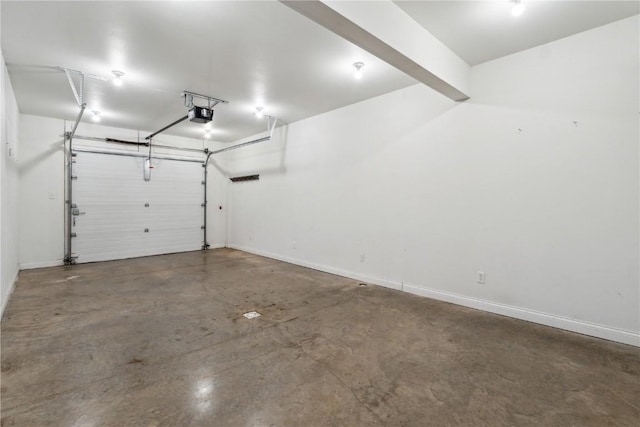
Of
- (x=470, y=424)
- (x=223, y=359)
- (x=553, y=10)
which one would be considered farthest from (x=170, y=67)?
(x=470, y=424)

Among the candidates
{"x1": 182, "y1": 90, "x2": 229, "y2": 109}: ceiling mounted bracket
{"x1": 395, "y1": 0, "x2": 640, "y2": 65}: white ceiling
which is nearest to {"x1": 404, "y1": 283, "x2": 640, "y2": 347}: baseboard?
{"x1": 395, "y1": 0, "x2": 640, "y2": 65}: white ceiling

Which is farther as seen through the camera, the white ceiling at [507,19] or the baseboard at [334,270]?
the baseboard at [334,270]

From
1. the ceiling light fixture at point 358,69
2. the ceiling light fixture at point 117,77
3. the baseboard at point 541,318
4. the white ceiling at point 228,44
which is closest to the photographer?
the white ceiling at point 228,44

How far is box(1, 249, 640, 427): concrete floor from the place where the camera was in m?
1.75

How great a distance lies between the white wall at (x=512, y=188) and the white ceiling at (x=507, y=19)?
190mm

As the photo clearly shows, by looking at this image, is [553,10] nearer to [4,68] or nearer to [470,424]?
[470,424]

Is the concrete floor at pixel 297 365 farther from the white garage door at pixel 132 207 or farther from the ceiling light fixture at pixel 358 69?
the ceiling light fixture at pixel 358 69

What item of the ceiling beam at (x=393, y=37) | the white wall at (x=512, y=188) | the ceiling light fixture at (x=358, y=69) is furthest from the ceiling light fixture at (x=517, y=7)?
the ceiling light fixture at (x=358, y=69)

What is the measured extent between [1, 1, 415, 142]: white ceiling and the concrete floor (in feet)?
9.22

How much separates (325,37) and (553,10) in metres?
1.90

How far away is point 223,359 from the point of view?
2.37 m

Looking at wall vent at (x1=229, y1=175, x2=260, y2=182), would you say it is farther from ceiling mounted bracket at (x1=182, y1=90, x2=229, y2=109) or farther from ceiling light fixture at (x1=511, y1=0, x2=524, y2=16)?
ceiling light fixture at (x1=511, y1=0, x2=524, y2=16)

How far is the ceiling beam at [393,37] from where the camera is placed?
197 cm

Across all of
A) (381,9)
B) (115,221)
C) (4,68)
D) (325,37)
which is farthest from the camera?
(115,221)
